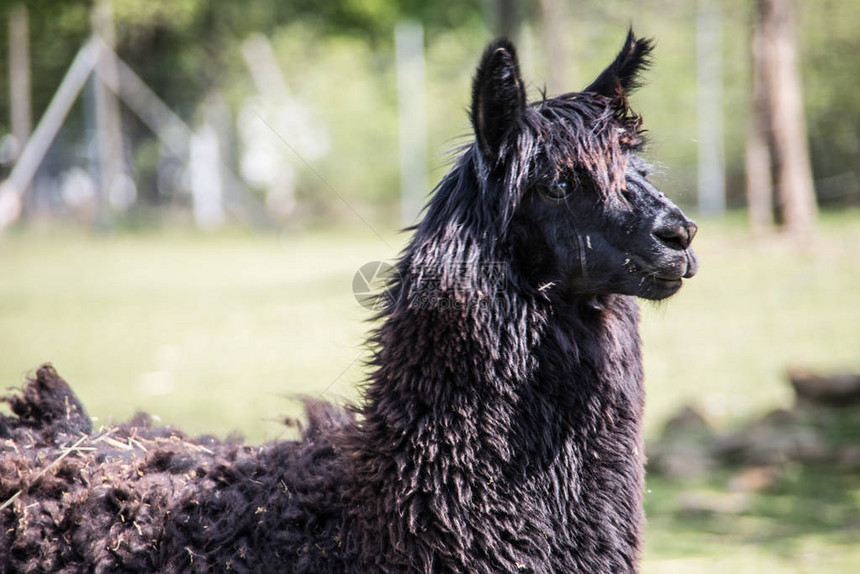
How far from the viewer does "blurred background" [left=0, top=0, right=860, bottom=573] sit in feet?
19.4

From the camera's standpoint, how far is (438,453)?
2.30 m

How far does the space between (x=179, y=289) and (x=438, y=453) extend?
47.2 ft

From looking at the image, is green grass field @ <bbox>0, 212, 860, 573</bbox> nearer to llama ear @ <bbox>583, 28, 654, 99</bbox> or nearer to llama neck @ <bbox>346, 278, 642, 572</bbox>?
llama neck @ <bbox>346, 278, 642, 572</bbox>

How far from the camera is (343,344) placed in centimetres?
457

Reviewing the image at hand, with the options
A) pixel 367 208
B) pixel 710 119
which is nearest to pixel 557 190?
pixel 710 119

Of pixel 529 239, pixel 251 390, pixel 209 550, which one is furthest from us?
pixel 251 390

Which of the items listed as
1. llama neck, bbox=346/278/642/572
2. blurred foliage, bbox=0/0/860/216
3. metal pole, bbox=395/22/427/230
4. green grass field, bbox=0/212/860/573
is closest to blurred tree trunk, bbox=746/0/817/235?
green grass field, bbox=0/212/860/573

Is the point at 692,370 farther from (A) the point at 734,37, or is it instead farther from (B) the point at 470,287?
(A) the point at 734,37

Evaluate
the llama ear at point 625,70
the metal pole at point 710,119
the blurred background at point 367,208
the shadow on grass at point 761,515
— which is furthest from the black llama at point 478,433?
the metal pole at point 710,119

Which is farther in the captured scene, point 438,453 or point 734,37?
point 734,37

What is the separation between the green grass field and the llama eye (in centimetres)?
54

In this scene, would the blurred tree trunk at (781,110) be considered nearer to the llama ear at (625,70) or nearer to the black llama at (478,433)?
the llama ear at (625,70)

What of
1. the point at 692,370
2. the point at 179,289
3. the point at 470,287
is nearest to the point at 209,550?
the point at 470,287

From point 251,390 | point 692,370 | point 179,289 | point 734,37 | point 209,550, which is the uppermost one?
point 734,37
